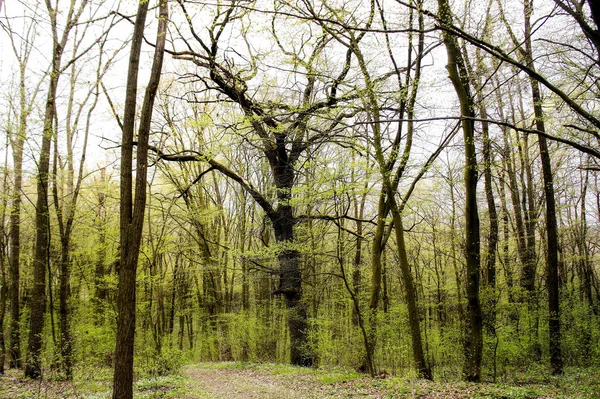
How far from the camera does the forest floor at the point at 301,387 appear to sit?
6.29 metres

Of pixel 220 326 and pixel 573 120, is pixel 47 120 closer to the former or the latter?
pixel 220 326

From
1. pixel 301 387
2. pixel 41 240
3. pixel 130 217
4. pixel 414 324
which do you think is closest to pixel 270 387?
pixel 301 387

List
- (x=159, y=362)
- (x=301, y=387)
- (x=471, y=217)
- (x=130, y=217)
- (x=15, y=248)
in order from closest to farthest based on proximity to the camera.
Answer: (x=130, y=217) → (x=471, y=217) → (x=301, y=387) → (x=159, y=362) → (x=15, y=248)

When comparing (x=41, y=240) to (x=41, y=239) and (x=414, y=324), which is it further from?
(x=414, y=324)

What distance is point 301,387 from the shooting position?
8367 mm

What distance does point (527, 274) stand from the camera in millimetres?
13820

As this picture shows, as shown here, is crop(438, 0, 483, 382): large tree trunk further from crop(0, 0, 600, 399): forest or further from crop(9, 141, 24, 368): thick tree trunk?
crop(9, 141, 24, 368): thick tree trunk

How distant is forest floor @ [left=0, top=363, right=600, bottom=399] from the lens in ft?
20.6

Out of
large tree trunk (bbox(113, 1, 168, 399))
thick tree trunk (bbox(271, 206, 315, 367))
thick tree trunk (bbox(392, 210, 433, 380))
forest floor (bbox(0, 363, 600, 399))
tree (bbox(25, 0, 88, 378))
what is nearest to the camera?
large tree trunk (bbox(113, 1, 168, 399))

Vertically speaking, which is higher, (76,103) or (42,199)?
(76,103)

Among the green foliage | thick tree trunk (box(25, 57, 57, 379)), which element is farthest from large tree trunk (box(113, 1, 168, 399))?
thick tree trunk (box(25, 57, 57, 379))

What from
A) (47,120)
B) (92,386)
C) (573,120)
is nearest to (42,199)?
(47,120)

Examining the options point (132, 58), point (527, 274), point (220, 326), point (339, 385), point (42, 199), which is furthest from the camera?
point (220, 326)

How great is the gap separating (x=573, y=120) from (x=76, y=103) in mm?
15141
